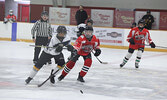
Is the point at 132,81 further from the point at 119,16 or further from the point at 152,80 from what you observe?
the point at 119,16

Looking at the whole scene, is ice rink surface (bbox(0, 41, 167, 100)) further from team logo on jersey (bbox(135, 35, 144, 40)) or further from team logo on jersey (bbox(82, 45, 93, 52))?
team logo on jersey (bbox(135, 35, 144, 40))

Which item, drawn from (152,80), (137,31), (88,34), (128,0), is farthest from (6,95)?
(128,0)

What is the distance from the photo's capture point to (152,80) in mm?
5941

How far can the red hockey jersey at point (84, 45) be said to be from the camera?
525cm

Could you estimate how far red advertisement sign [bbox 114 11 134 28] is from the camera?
512 inches

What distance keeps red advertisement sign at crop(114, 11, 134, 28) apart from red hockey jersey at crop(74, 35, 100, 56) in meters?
7.89

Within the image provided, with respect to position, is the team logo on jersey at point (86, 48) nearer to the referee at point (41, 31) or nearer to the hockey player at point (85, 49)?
the hockey player at point (85, 49)

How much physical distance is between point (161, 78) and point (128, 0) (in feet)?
34.1

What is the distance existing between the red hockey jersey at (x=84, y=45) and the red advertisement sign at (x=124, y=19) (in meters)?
7.89

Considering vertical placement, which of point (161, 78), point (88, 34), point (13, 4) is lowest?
point (161, 78)

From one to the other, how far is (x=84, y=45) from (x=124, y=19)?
805 centimetres

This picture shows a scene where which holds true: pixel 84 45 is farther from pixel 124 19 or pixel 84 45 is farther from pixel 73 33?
pixel 124 19

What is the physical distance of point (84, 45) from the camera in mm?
5293

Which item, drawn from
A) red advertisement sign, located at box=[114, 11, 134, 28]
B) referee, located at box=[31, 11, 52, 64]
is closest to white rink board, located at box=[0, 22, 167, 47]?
red advertisement sign, located at box=[114, 11, 134, 28]
